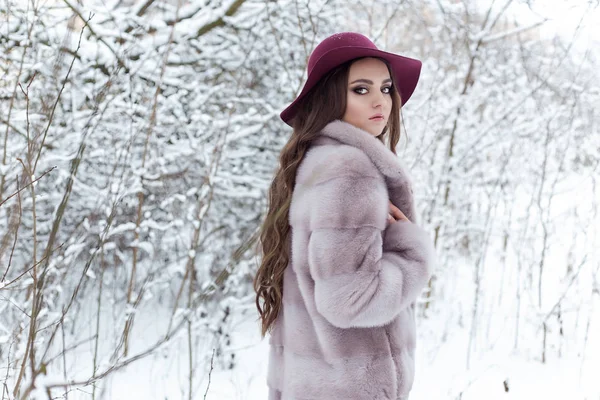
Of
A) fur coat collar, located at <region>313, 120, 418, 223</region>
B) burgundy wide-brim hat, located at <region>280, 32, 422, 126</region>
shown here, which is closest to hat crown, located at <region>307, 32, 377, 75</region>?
burgundy wide-brim hat, located at <region>280, 32, 422, 126</region>

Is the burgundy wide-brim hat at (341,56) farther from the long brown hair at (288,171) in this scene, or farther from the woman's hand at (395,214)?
the woman's hand at (395,214)

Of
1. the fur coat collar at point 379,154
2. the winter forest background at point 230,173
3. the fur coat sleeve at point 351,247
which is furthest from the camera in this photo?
the winter forest background at point 230,173

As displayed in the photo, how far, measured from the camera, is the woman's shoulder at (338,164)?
1.37m

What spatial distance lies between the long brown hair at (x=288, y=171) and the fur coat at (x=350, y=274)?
0.14ft

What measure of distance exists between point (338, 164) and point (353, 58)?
39 centimetres

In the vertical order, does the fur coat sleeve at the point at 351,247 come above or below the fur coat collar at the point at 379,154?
below

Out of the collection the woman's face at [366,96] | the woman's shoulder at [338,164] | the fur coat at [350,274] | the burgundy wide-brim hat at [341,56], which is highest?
the burgundy wide-brim hat at [341,56]

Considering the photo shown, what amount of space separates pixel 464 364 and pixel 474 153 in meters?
2.10

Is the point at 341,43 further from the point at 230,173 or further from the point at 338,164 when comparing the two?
the point at 230,173

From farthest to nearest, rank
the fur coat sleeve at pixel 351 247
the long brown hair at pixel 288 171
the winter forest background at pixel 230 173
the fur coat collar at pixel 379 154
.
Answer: the winter forest background at pixel 230 173
the long brown hair at pixel 288 171
the fur coat collar at pixel 379 154
the fur coat sleeve at pixel 351 247

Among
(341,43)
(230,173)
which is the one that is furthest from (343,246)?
(230,173)

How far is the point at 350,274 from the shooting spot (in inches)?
52.4

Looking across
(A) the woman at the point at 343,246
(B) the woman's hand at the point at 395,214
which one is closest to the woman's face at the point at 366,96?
(A) the woman at the point at 343,246

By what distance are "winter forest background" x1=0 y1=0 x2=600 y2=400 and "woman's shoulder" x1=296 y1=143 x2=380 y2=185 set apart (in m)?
1.59
